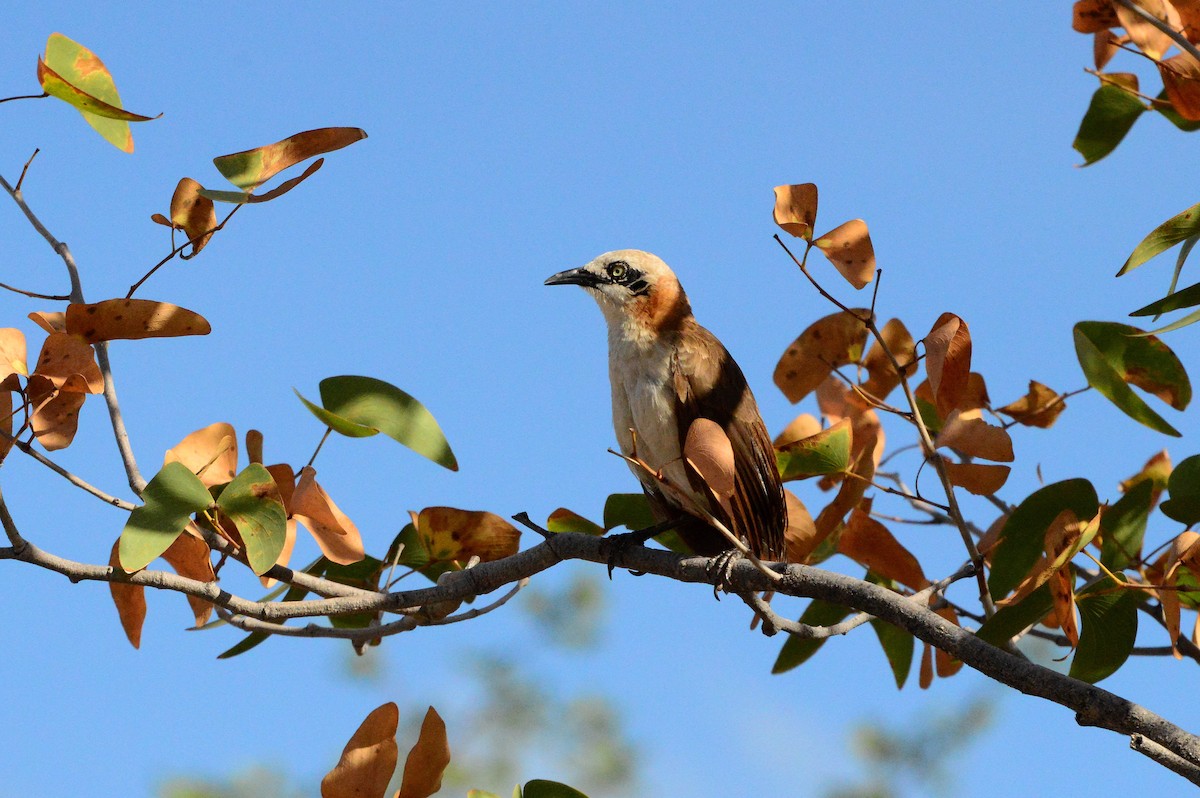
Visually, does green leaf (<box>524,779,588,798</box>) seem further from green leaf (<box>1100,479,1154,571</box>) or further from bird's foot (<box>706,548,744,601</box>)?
green leaf (<box>1100,479,1154,571</box>)

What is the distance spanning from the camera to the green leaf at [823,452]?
2711 millimetres

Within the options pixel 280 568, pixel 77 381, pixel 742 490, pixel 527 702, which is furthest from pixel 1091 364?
pixel 527 702

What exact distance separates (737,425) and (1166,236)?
5.43ft

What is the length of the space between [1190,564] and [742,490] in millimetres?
1525

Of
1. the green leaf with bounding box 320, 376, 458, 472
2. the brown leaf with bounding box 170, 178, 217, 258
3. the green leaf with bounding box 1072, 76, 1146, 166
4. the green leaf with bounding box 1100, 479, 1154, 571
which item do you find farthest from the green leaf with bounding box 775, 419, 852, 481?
the brown leaf with bounding box 170, 178, 217, 258

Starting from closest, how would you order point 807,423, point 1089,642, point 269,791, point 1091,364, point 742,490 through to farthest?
point 1089,642, point 1091,364, point 807,423, point 742,490, point 269,791

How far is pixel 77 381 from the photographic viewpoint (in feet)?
7.52

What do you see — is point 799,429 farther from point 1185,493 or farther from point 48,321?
point 48,321

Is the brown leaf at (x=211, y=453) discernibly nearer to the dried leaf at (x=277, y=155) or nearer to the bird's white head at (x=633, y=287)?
the dried leaf at (x=277, y=155)

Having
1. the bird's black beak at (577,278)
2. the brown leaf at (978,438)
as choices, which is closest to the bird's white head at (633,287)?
the bird's black beak at (577,278)

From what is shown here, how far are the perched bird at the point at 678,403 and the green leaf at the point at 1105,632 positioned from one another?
1133 mm

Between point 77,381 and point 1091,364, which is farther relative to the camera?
point 1091,364

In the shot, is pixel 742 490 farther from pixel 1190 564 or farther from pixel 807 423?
pixel 1190 564

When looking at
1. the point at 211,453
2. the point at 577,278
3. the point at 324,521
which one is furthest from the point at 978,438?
the point at 577,278
